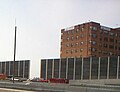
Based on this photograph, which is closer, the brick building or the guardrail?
the guardrail

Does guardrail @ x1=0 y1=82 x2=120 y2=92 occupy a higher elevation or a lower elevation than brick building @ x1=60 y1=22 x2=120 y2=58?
lower

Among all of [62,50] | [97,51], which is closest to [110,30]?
[97,51]

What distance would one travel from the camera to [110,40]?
148m

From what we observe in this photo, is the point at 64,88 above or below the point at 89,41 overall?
below

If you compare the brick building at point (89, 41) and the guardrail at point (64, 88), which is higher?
the brick building at point (89, 41)

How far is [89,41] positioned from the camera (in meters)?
136

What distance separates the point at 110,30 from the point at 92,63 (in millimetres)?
64515

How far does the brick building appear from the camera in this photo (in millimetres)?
135625

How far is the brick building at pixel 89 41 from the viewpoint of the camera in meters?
136

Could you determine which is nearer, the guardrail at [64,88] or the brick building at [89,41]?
the guardrail at [64,88]

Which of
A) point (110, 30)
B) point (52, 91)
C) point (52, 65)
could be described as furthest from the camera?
point (110, 30)

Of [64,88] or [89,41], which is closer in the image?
[64,88]

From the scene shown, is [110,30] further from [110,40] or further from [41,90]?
[41,90]

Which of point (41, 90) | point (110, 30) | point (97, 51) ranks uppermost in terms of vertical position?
point (110, 30)
